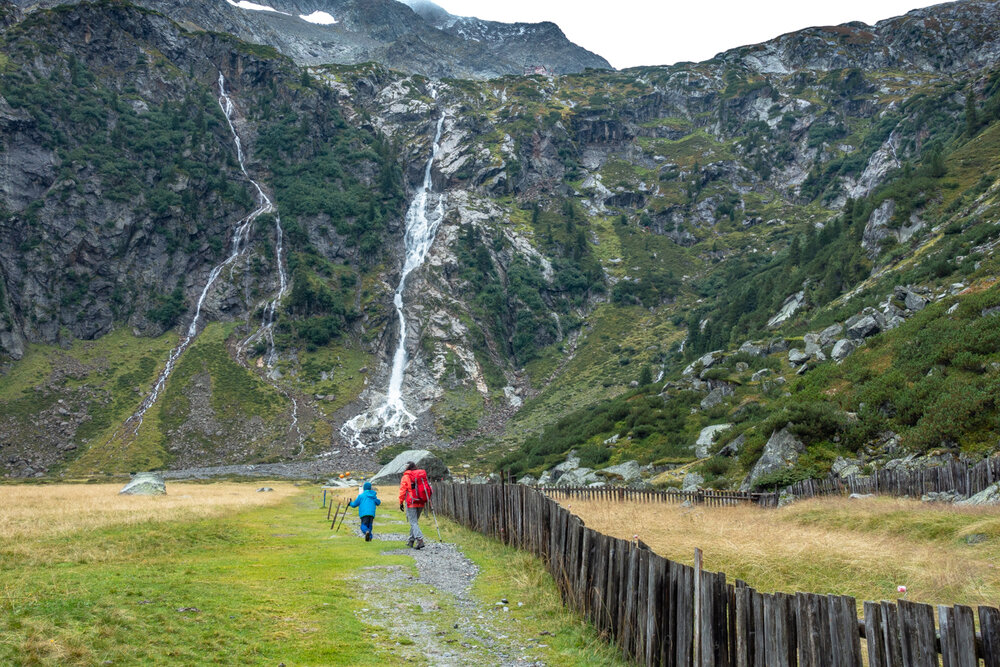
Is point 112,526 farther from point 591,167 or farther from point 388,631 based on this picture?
point 591,167

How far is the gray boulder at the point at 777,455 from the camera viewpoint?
88.0ft

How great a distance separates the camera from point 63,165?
124188mm

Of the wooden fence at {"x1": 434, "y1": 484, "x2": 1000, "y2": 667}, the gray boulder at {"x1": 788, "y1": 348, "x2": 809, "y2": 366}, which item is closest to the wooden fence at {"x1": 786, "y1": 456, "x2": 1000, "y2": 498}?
the wooden fence at {"x1": 434, "y1": 484, "x2": 1000, "y2": 667}

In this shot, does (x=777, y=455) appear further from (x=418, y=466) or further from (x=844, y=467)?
(x=418, y=466)

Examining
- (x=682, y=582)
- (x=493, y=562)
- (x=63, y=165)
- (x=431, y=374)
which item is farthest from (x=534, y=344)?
Answer: (x=682, y=582)

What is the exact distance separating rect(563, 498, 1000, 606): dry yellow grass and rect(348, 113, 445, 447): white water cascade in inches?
3295

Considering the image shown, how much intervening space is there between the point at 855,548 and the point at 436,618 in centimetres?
809

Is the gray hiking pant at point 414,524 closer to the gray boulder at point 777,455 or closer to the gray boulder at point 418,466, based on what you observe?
the gray boulder at point 777,455

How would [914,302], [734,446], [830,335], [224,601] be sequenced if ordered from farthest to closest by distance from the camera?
[830,335] → [914,302] → [734,446] → [224,601]

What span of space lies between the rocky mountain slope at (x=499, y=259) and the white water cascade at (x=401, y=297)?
1582 millimetres

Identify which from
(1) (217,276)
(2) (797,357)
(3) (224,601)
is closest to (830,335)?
(2) (797,357)

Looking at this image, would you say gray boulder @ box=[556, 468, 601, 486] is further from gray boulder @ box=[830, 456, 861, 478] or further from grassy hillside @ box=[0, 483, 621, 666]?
grassy hillside @ box=[0, 483, 621, 666]

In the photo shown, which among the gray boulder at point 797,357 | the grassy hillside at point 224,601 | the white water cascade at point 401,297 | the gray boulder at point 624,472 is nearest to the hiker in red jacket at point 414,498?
the grassy hillside at point 224,601

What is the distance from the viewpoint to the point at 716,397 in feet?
157
